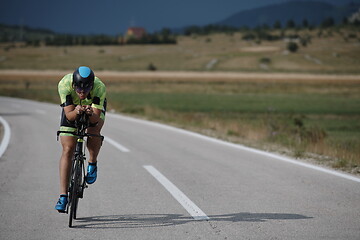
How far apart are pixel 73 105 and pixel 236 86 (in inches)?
1977

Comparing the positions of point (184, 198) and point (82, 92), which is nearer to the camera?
point (82, 92)

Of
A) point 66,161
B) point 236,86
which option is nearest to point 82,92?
point 66,161

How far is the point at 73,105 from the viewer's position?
5863mm

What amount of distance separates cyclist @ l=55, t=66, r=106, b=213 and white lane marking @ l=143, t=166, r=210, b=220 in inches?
64.3

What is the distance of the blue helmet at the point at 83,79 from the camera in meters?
5.59

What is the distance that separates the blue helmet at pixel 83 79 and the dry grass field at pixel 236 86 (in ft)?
19.8

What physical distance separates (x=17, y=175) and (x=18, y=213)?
2934 mm

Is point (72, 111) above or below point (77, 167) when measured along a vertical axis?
above

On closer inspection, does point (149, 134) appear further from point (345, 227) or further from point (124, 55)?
point (124, 55)

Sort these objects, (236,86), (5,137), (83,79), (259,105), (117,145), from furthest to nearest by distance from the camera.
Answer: (236,86) < (259,105) < (5,137) < (117,145) < (83,79)

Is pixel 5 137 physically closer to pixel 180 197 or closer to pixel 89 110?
pixel 180 197

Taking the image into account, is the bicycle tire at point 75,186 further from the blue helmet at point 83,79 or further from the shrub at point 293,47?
the shrub at point 293,47

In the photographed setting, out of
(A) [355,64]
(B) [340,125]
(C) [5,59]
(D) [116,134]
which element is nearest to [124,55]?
(C) [5,59]

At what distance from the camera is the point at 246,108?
111ft
